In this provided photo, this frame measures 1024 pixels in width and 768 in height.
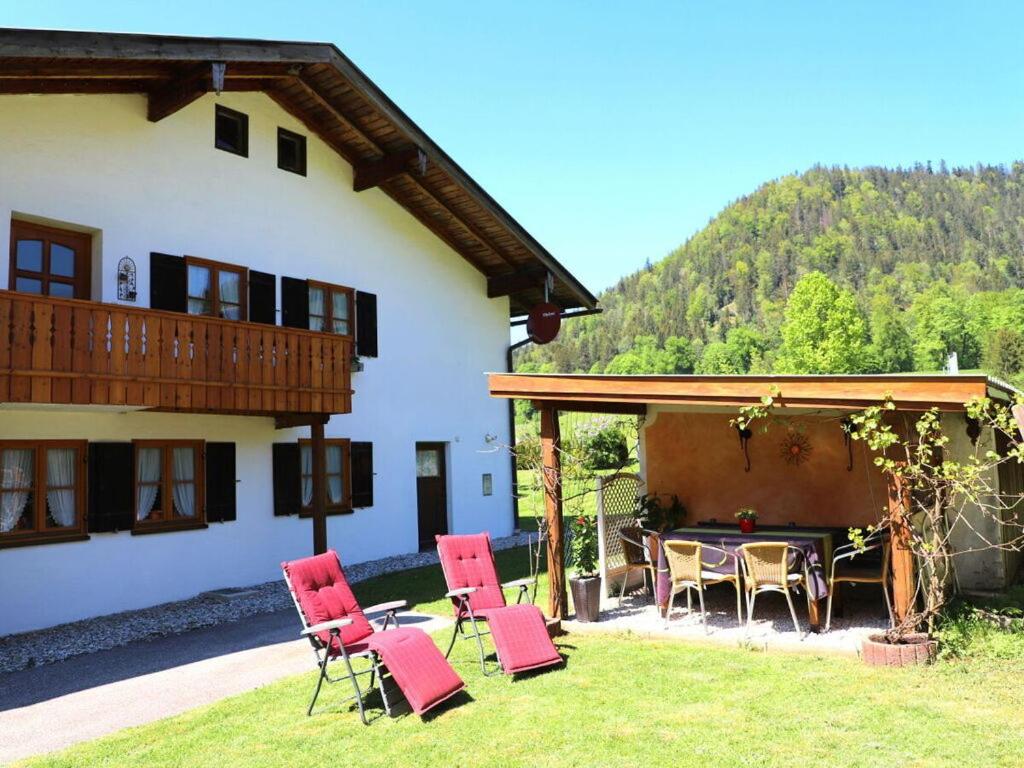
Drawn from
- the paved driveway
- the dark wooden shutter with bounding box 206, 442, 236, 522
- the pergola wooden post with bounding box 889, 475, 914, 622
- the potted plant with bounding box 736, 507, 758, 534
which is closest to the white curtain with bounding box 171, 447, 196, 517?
the dark wooden shutter with bounding box 206, 442, 236, 522

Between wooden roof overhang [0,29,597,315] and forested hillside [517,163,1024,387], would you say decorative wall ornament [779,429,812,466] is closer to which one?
wooden roof overhang [0,29,597,315]

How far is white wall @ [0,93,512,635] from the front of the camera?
31.0 ft

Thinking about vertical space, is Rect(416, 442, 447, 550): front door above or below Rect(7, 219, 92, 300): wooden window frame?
below

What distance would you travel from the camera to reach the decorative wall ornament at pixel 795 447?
9578mm

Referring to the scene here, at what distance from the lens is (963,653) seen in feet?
20.0

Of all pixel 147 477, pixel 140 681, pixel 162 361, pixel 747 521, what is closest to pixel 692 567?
pixel 747 521

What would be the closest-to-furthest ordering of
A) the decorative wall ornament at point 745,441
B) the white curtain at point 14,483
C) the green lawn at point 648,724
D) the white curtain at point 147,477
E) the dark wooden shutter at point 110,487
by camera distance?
the green lawn at point 648,724 → the white curtain at point 14,483 → the dark wooden shutter at point 110,487 → the decorative wall ornament at point 745,441 → the white curtain at point 147,477

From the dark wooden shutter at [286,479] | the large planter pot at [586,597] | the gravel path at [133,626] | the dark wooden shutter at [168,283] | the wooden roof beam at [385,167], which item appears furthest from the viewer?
the wooden roof beam at [385,167]

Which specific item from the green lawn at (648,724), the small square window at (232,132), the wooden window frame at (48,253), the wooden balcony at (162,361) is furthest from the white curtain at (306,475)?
Result: the green lawn at (648,724)

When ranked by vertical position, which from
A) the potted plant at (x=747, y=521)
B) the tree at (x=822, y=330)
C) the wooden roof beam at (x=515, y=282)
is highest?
the tree at (x=822, y=330)

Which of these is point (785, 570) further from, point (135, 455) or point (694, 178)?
point (694, 178)

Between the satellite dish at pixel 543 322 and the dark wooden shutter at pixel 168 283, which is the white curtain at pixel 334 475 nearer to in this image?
the dark wooden shutter at pixel 168 283

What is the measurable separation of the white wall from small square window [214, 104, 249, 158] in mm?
118

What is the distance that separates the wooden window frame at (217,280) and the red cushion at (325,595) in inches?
211
